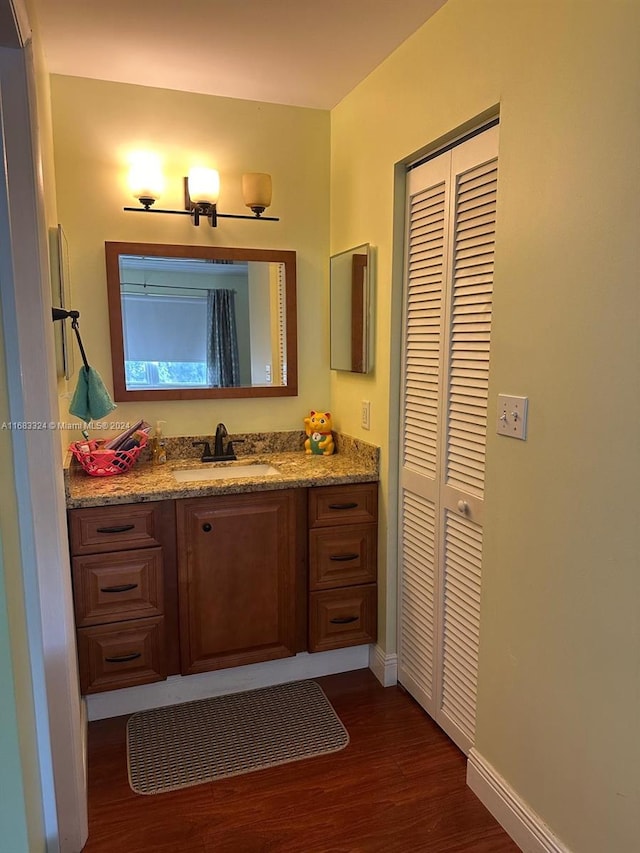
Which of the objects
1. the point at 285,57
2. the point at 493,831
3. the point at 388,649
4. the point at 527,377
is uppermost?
the point at 285,57

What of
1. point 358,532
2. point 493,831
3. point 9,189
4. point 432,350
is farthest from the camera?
point 358,532

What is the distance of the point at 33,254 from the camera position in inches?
56.0

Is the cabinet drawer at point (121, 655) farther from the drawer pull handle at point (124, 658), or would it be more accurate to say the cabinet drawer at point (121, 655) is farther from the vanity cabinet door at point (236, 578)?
the vanity cabinet door at point (236, 578)

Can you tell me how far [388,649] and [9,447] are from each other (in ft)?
5.85

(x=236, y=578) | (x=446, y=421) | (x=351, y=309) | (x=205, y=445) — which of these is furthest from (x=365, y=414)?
(x=236, y=578)

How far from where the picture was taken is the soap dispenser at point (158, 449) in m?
2.63

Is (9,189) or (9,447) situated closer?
(9,447)

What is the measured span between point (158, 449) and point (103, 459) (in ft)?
0.99

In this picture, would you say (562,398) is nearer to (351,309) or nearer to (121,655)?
(351,309)

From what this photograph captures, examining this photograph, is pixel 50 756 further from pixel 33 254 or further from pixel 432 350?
pixel 432 350

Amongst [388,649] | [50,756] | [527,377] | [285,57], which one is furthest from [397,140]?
[50,756]

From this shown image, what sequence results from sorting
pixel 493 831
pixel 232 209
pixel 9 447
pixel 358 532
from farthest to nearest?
pixel 232 209 < pixel 358 532 < pixel 493 831 < pixel 9 447

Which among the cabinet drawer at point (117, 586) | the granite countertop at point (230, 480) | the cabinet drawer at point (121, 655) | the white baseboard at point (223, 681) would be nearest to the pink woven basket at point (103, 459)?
the granite countertop at point (230, 480)

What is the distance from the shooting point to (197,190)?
97.5 inches
